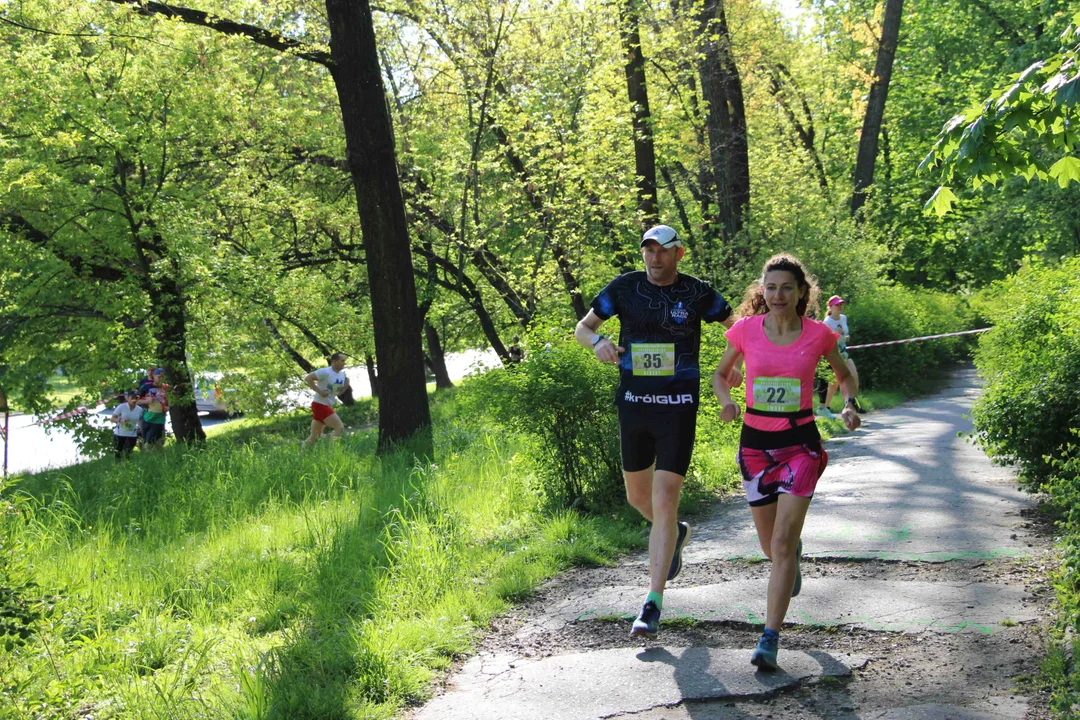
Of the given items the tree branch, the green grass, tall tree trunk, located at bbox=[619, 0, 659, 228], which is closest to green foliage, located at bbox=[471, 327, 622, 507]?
the green grass

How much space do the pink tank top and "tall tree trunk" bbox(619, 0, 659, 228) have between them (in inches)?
524

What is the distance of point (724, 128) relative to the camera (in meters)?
19.5

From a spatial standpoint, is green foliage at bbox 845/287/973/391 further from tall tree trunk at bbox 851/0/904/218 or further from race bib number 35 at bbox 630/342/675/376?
race bib number 35 at bbox 630/342/675/376

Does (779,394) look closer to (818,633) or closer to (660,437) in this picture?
(660,437)

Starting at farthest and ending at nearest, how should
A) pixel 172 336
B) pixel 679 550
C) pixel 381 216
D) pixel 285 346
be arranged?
pixel 285 346 → pixel 172 336 → pixel 381 216 → pixel 679 550

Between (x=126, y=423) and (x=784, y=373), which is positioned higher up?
(x=784, y=373)

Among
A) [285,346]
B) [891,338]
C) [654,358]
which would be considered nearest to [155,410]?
[285,346]

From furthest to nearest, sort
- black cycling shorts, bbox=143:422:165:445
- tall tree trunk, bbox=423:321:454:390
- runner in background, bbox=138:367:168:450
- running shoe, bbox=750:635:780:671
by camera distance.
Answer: tall tree trunk, bbox=423:321:454:390
black cycling shorts, bbox=143:422:165:445
runner in background, bbox=138:367:168:450
running shoe, bbox=750:635:780:671

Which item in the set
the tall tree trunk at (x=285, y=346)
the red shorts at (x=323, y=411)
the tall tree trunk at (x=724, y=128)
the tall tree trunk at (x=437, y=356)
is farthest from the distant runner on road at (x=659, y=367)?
the tall tree trunk at (x=437, y=356)

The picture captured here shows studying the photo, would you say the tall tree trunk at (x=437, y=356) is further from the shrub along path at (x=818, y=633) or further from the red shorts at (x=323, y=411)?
the shrub along path at (x=818, y=633)

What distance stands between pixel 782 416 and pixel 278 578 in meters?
3.28

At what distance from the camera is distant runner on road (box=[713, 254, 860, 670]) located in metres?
4.74

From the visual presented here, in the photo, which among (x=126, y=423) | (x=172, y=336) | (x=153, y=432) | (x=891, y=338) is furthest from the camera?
(x=891, y=338)

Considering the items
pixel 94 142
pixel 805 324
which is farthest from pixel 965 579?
pixel 94 142
